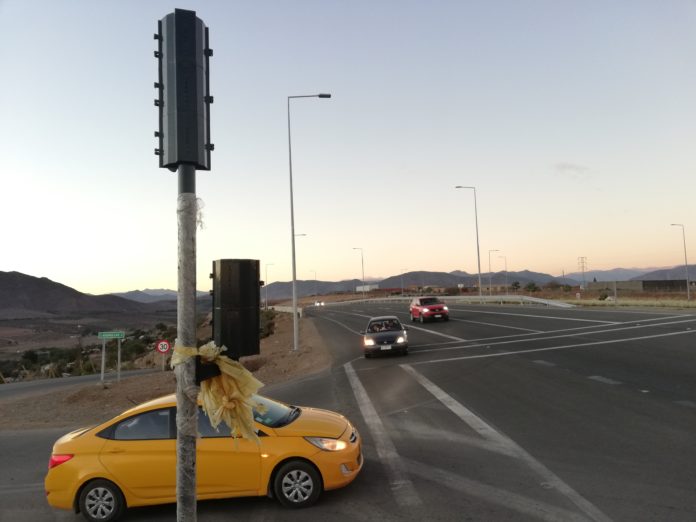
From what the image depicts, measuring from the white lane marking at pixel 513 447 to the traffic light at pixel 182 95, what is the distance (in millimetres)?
5433

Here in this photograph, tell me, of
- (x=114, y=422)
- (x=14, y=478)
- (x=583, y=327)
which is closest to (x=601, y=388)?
(x=114, y=422)

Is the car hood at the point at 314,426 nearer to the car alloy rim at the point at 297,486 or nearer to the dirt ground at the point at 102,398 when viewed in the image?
the car alloy rim at the point at 297,486

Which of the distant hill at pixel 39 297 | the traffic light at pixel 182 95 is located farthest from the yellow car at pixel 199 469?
the distant hill at pixel 39 297

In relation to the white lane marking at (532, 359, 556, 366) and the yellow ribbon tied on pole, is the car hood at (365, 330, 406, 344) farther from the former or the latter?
the yellow ribbon tied on pole

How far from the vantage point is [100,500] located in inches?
241

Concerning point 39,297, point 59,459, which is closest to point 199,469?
point 59,459

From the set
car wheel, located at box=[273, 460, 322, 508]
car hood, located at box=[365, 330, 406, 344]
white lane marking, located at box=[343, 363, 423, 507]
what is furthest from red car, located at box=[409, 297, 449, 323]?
car wheel, located at box=[273, 460, 322, 508]

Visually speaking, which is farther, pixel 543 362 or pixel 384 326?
pixel 384 326

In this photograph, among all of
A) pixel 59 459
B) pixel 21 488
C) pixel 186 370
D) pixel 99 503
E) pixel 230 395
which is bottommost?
pixel 21 488

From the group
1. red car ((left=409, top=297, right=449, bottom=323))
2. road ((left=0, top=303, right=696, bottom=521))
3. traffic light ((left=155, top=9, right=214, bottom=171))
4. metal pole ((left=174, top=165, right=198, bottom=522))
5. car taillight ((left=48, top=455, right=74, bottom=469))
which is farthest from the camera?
red car ((left=409, top=297, right=449, bottom=323))

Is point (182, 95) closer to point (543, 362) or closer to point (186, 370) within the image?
point (186, 370)

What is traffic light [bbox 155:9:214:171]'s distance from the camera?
332 cm

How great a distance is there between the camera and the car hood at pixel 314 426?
636 centimetres

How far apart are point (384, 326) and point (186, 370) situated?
18.4m
